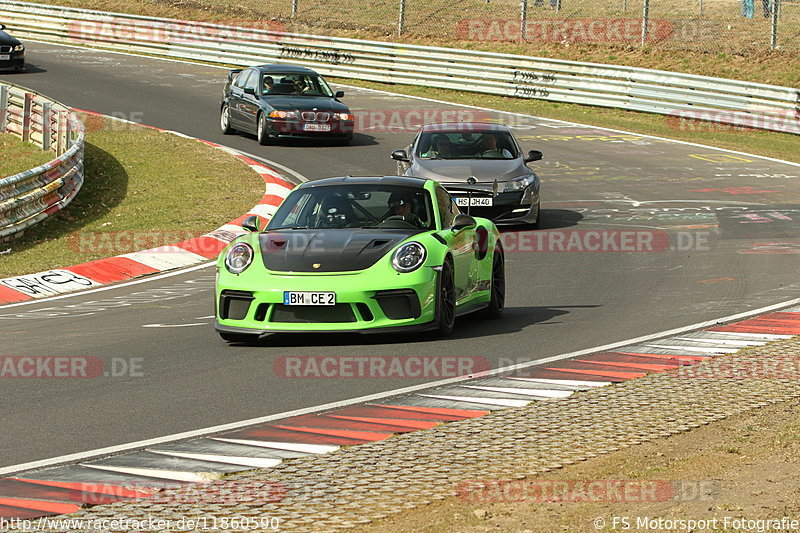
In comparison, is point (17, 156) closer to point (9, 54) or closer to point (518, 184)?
point (518, 184)

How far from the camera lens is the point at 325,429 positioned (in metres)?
7.53

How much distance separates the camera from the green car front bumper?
33.1ft

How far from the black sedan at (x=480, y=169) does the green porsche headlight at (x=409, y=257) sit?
7.49 meters

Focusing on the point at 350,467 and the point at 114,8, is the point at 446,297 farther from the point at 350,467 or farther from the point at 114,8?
the point at 114,8

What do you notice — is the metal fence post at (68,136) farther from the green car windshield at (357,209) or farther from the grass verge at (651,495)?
the grass verge at (651,495)

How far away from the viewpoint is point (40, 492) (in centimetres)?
616

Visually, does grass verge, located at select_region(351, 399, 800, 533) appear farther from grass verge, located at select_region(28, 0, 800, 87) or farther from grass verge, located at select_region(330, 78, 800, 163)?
grass verge, located at select_region(28, 0, 800, 87)

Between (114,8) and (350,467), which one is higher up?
(114,8)

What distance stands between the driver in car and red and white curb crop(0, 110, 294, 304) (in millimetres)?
4893

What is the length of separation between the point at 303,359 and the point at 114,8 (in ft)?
131

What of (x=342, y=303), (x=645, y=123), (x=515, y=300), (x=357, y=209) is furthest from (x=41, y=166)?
(x=645, y=123)

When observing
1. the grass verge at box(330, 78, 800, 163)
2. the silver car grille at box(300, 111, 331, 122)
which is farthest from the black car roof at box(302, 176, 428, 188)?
the grass verge at box(330, 78, 800, 163)

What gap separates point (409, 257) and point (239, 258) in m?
1.42

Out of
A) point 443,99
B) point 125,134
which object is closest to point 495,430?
point 125,134
